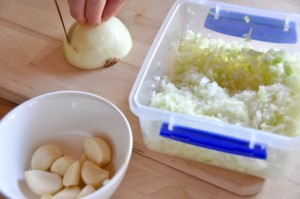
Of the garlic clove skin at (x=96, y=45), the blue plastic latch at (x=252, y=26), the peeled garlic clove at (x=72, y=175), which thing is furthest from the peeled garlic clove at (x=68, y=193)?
the blue plastic latch at (x=252, y=26)

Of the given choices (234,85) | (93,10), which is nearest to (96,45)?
(93,10)

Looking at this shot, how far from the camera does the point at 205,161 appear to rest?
0.73 m

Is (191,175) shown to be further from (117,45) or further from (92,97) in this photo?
(117,45)

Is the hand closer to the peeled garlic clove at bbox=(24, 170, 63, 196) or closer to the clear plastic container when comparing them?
the clear plastic container

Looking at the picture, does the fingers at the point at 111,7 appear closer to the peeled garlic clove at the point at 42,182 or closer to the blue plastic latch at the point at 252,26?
the blue plastic latch at the point at 252,26

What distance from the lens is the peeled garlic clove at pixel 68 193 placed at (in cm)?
65

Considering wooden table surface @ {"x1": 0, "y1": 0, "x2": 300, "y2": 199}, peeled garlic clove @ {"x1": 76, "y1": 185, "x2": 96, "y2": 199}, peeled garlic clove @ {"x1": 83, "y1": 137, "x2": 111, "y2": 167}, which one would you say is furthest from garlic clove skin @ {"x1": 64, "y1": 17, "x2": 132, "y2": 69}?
peeled garlic clove @ {"x1": 76, "y1": 185, "x2": 96, "y2": 199}

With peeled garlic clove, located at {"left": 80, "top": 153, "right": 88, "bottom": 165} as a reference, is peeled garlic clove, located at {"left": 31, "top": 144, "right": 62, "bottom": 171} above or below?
below

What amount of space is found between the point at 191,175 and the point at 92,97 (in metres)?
0.24

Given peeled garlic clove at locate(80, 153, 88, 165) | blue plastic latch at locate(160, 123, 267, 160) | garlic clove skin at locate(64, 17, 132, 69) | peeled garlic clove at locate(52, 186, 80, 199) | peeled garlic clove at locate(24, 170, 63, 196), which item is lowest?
peeled garlic clove at locate(24, 170, 63, 196)

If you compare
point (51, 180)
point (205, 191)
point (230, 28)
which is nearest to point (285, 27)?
point (230, 28)

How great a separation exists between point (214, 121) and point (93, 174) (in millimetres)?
231

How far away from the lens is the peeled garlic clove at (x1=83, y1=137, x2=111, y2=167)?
70 centimetres

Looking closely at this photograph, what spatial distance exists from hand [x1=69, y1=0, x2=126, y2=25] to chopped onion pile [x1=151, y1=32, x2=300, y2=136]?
0.17 metres
